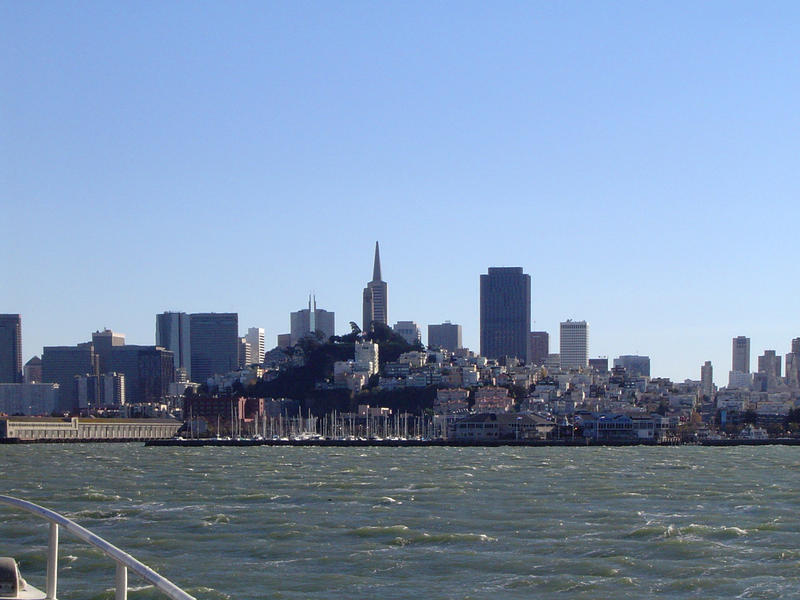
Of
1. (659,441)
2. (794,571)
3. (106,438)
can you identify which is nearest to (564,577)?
(794,571)

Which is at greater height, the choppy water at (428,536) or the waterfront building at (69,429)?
the choppy water at (428,536)

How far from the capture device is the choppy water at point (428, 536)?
28594mm

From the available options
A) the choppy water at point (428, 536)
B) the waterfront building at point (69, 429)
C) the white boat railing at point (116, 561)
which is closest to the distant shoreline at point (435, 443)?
the waterfront building at point (69, 429)

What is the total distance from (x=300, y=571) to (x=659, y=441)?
142 m

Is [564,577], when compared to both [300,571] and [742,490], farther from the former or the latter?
[742,490]

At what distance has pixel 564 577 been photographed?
29656 millimetres

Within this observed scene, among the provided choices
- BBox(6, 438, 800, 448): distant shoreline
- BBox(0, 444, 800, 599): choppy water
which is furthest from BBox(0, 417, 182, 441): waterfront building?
BBox(0, 444, 800, 599): choppy water

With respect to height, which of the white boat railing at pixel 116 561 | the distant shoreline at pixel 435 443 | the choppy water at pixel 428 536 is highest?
the white boat railing at pixel 116 561

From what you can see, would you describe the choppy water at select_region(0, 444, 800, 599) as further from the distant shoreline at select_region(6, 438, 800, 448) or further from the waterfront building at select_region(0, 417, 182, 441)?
the waterfront building at select_region(0, 417, 182, 441)

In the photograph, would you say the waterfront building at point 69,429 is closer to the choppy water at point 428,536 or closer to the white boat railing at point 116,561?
the choppy water at point 428,536

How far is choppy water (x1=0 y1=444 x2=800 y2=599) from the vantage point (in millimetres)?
28594

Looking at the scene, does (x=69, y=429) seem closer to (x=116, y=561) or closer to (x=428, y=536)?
(x=428, y=536)

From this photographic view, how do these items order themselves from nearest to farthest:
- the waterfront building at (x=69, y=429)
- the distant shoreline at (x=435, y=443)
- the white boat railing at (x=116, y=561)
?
1. the white boat railing at (x=116, y=561)
2. the distant shoreline at (x=435, y=443)
3. the waterfront building at (x=69, y=429)

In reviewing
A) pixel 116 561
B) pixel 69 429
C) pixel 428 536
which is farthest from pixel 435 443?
pixel 116 561
